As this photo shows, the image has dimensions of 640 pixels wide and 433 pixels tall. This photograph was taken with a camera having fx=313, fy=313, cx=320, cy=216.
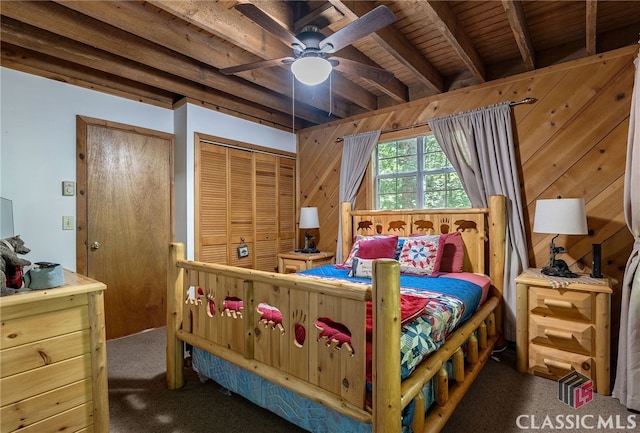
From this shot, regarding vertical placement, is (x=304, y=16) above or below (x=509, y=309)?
above

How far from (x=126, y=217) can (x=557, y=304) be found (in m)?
3.77

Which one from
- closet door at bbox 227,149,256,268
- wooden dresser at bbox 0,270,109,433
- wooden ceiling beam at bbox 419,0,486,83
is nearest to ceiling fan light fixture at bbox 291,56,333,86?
wooden ceiling beam at bbox 419,0,486,83

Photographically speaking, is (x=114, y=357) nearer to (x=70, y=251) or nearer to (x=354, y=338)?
(x=70, y=251)

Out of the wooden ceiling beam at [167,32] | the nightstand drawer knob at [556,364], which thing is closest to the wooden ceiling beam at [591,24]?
the nightstand drawer knob at [556,364]

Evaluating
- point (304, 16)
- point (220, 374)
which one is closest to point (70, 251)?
point (220, 374)

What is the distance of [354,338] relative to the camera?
1.32 metres

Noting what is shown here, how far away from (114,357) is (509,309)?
3415 millimetres

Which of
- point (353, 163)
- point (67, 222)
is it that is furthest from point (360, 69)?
point (67, 222)

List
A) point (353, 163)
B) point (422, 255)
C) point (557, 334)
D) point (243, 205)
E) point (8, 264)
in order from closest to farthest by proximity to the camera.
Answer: point (8, 264) < point (557, 334) < point (422, 255) < point (353, 163) < point (243, 205)

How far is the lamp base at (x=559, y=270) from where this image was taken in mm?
2293

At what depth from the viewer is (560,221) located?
2.22 meters

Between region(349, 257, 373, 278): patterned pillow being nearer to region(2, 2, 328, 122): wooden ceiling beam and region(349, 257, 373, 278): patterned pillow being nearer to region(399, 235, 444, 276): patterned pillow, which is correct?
region(399, 235, 444, 276): patterned pillow

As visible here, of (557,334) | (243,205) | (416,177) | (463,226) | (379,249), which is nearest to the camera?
(557,334)

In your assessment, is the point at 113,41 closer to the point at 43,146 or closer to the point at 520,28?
the point at 43,146
